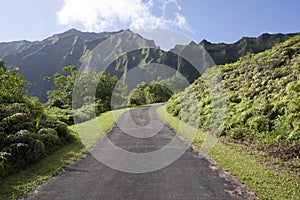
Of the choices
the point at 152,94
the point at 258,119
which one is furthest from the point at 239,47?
the point at 258,119

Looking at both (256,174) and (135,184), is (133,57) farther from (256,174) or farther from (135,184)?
(135,184)

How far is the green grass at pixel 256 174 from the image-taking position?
222 inches

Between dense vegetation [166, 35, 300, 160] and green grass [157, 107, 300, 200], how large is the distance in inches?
34.5

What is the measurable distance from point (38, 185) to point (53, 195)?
836 mm

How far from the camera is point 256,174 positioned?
6.92 meters

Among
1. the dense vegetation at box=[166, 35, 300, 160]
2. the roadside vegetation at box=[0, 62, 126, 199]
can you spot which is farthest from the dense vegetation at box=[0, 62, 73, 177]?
the dense vegetation at box=[166, 35, 300, 160]

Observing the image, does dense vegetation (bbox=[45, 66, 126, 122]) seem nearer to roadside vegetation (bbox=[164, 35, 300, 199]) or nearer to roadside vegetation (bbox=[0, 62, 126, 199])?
roadside vegetation (bbox=[164, 35, 300, 199])

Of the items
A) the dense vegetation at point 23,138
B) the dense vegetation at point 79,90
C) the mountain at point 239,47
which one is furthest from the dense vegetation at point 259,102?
the mountain at point 239,47

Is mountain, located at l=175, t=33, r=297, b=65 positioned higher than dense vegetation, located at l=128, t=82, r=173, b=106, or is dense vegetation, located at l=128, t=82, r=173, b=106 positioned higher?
mountain, located at l=175, t=33, r=297, b=65

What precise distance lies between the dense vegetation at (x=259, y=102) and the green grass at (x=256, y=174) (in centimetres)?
88

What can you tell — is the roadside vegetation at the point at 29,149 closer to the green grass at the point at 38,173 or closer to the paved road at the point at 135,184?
the green grass at the point at 38,173

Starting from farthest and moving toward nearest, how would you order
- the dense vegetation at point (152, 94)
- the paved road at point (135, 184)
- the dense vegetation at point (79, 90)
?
the dense vegetation at point (152, 94), the dense vegetation at point (79, 90), the paved road at point (135, 184)

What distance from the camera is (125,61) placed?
15100 centimetres

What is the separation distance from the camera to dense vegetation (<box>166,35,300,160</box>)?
9681 mm
